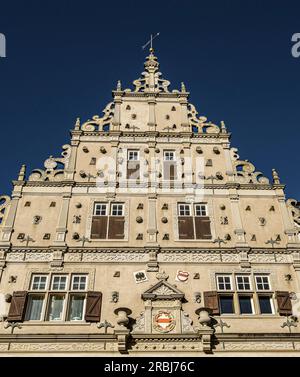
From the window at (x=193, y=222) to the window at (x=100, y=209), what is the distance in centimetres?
363

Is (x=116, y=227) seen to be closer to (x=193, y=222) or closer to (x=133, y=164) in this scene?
(x=193, y=222)

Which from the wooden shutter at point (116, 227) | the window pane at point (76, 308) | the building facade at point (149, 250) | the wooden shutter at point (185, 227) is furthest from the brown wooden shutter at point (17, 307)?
the wooden shutter at point (185, 227)

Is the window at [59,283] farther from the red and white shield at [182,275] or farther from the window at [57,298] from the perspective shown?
the red and white shield at [182,275]

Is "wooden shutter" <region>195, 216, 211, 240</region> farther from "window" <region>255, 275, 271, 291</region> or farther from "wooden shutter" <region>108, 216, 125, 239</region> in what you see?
"wooden shutter" <region>108, 216, 125, 239</region>

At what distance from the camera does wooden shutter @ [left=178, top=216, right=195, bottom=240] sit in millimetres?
18766

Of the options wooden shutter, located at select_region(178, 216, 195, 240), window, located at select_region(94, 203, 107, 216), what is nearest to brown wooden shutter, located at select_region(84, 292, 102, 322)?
window, located at select_region(94, 203, 107, 216)

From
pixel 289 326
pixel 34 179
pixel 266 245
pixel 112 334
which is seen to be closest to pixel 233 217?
pixel 266 245

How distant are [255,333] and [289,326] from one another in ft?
5.00

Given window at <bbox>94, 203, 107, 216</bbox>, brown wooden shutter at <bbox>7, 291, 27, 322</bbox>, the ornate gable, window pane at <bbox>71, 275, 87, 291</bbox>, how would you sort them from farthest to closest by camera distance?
1. window at <bbox>94, 203, 107, 216</bbox>
2. window pane at <bbox>71, 275, 87, 291</bbox>
3. the ornate gable
4. brown wooden shutter at <bbox>7, 291, 27, 322</bbox>

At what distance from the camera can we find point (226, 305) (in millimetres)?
16875

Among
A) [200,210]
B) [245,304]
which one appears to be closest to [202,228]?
[200,210]

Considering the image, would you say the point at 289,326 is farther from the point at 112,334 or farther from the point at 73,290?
the point at 73,290

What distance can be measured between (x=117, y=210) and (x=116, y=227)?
3.68 ft

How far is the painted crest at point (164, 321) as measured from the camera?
15836 millimetres
